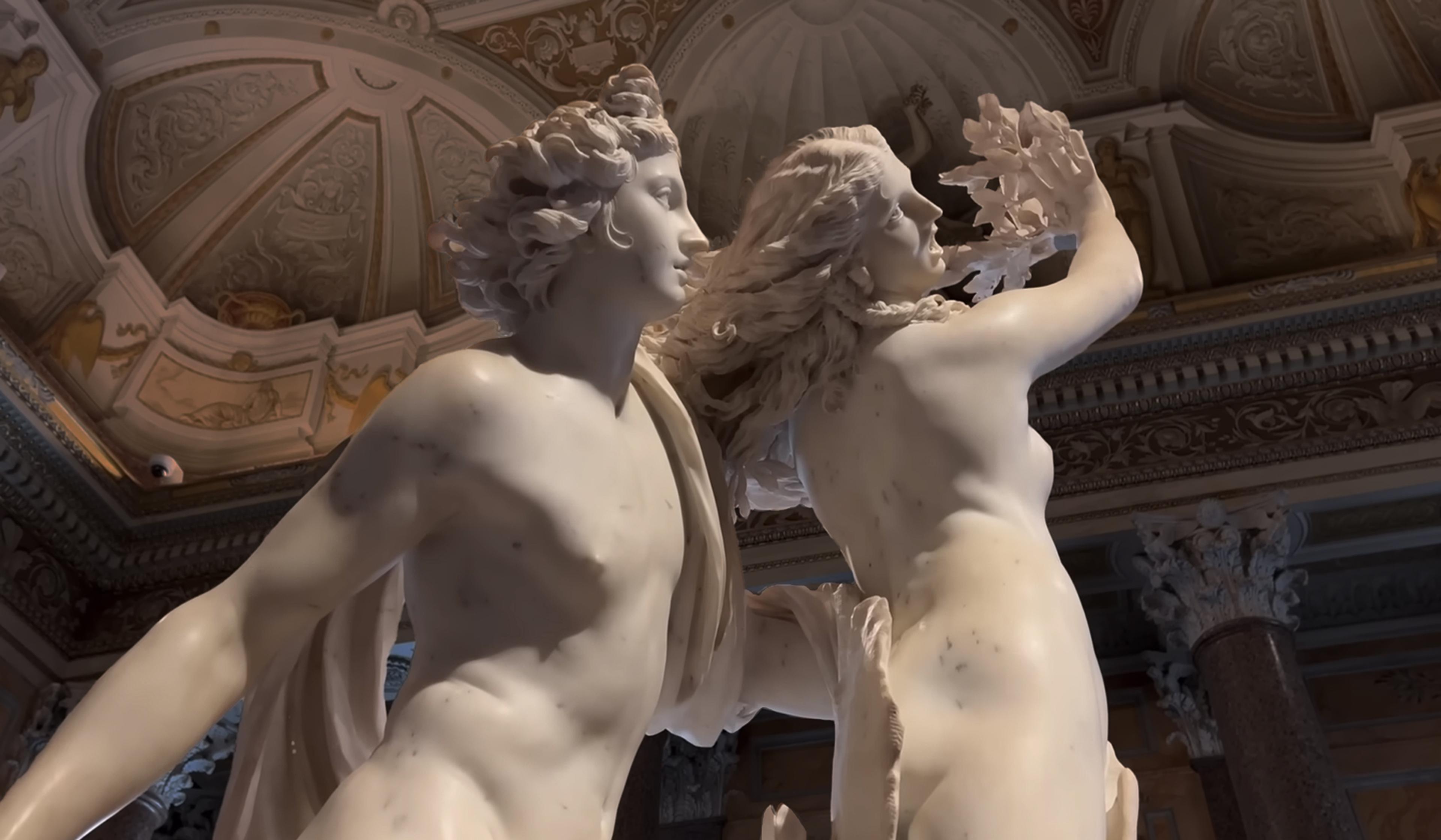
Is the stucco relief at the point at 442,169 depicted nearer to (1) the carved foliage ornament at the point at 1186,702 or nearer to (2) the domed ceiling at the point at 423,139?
(2) the domed ceiling at the point at 423,139

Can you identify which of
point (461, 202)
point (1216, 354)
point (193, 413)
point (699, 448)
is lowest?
point (699, 448)

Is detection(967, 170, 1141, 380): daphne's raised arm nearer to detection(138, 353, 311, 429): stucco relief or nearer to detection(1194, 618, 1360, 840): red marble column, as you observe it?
detection(1194, 618, 1360, 840): red marble column

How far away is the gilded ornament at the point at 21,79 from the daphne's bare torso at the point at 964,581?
7.38 meters

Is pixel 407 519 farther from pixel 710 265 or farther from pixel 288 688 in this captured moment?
pixel 710 265

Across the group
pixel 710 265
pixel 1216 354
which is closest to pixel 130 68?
pixel 1216 354

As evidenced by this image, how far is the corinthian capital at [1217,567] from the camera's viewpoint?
5496 millimetres

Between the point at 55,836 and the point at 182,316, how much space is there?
28.8 feet

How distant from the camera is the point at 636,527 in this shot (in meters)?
1.40

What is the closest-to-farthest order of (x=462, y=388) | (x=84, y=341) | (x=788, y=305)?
1. (x=462, y=388)
2. (x=788, y=305)
3. (x=84, y=341)

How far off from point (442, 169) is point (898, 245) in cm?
778

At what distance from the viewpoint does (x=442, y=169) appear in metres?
8.97

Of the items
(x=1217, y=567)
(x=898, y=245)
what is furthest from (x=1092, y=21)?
(x=898, y=245)

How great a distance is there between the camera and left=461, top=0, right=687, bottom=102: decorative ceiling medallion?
838 centimetres

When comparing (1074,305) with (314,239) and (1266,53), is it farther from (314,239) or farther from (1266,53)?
(314,239)
